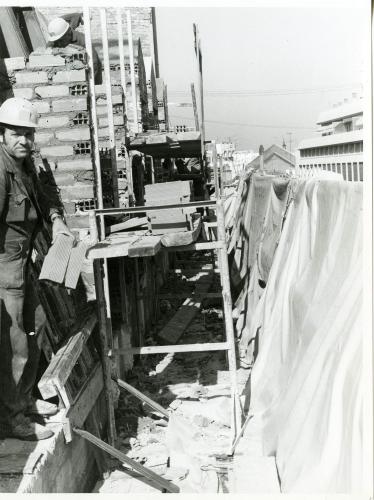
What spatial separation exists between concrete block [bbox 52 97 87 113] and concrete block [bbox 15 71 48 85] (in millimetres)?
279

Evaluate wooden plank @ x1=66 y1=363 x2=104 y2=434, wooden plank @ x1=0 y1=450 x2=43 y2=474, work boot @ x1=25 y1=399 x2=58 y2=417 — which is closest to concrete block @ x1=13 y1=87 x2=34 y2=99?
wooden plank @ x1=66 y1=363 x2=104 y2=434

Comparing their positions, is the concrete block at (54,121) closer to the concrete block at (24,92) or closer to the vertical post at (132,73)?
the concrete block at (24,92)

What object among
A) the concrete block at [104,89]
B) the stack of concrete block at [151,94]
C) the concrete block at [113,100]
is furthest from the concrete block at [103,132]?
the stack of concrete block at [151,94]

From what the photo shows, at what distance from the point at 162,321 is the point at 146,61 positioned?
6553 mm

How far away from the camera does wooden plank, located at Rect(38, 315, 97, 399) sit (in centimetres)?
382

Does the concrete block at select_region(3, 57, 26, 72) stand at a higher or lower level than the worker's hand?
higher

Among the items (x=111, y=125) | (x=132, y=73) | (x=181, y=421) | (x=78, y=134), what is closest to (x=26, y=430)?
(x=181, y=421)

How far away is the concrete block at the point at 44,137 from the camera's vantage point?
17.7 ft

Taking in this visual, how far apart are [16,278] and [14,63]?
269 cm

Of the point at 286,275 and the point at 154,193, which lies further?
the point at 286,275

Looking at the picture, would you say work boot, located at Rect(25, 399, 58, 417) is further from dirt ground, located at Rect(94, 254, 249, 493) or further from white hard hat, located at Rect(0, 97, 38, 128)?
white hard hat, located at Rect(0, 97, 38, 128)

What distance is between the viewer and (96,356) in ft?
17.5

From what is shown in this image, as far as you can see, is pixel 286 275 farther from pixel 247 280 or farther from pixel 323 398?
pixel 247 280

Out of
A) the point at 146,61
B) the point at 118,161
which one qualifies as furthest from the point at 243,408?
the point at 146,61
